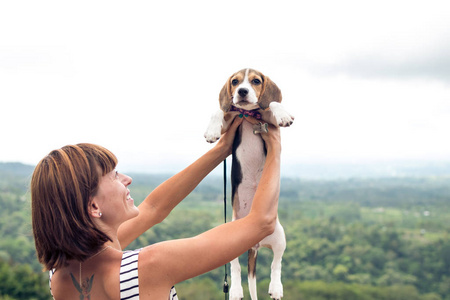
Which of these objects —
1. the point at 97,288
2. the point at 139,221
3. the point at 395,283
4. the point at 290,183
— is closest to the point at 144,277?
the point at 97,288

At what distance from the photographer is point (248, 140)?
2.41 meters

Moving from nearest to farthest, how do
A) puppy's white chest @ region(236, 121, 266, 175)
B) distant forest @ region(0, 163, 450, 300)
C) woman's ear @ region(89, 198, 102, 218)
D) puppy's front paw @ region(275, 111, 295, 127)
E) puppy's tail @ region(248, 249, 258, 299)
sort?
woman's ear @ region(89, 198, 102, 218)
puppy's front paw @ region(275, 111, 295, 127)
puppy's white chest @ region(236, 121, 266, 175)
puppy's tail @ region(248, 249, 258, 299)
distant forest @ region(0, 163, 450, 300)

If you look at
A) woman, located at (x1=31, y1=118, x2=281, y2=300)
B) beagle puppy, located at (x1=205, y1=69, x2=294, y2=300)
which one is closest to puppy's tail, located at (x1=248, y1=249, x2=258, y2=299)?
beagle puppy, located at (x1=205, y1=69, x2=294, y2=300)

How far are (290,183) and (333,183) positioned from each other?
16320 mm

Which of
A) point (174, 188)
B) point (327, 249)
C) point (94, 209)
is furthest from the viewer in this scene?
point (327, 249)

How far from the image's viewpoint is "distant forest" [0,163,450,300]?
52969mm

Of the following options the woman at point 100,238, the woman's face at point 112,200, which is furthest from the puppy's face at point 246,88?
the woman's face at point 112,200

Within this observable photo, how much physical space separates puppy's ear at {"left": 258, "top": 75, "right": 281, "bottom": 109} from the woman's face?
897 mm

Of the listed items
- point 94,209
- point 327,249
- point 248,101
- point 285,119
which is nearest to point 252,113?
point 248,101

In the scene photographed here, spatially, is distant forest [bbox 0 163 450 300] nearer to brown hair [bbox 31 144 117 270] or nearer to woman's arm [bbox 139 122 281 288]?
brown hair [bbox 31 144 117 270]

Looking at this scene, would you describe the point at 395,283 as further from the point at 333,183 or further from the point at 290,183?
the point at 333,183

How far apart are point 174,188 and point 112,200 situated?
0.65 metres

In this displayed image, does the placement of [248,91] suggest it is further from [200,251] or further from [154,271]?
[154,271]

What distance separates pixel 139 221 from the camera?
8.05 ft
